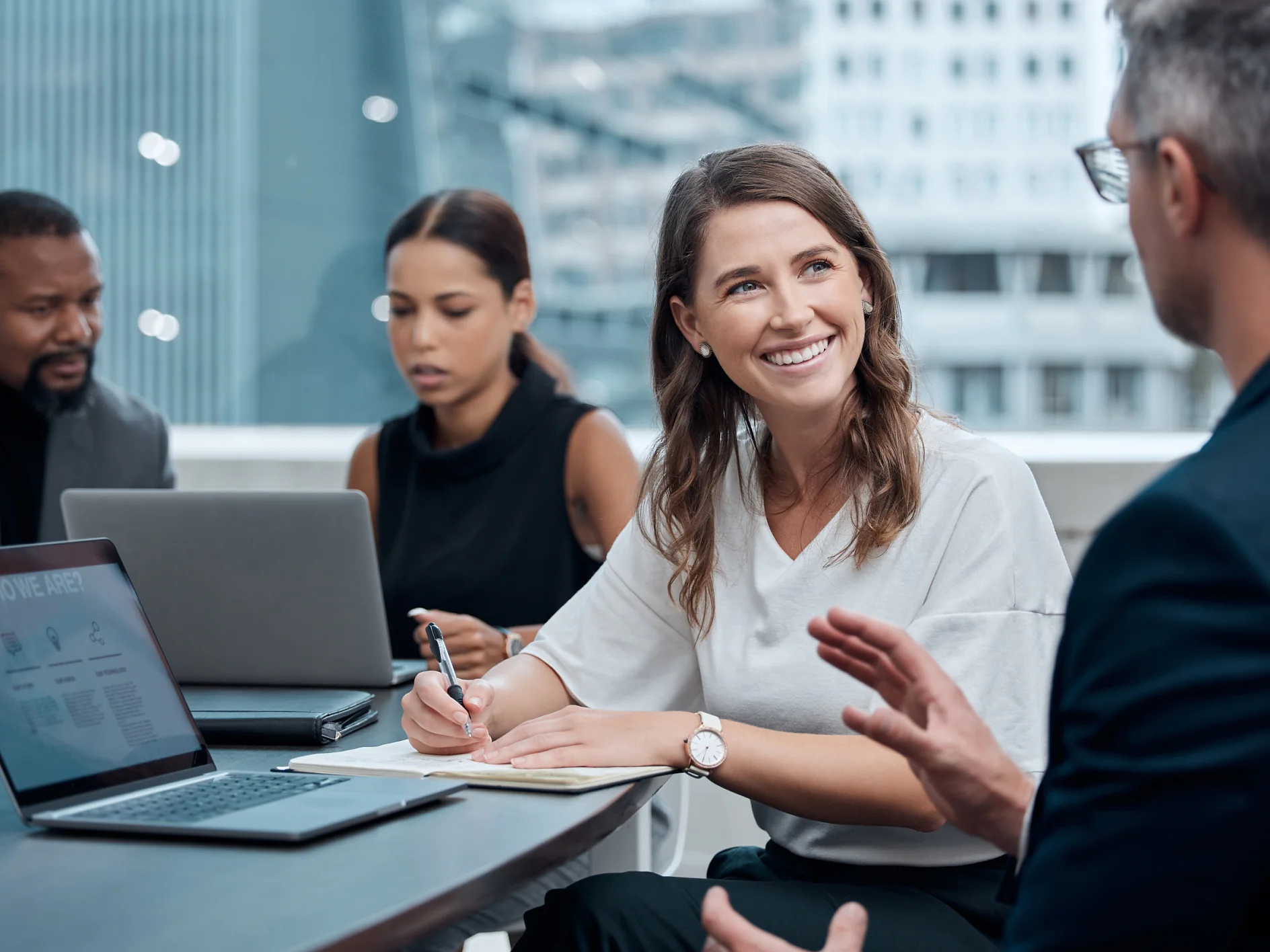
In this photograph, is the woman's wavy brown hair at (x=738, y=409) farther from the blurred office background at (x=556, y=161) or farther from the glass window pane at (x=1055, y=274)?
the glass window pane at (x=1055, y=274)

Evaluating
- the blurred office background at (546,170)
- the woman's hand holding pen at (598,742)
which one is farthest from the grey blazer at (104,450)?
the woman's hand holding pen at (598,742)

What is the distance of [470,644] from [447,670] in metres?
0.48

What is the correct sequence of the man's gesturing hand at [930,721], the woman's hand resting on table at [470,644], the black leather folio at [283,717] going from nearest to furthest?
the man's gesturing hand at [930,721]
the black leather folio at [283,717]
the woman's hand resting on table at [470,644]

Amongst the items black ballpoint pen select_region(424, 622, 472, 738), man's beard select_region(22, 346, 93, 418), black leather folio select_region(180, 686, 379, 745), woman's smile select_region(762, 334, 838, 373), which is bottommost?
black leather folio select_region(180, 686, 379, 745)

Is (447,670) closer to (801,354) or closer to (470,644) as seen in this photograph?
(470,644)

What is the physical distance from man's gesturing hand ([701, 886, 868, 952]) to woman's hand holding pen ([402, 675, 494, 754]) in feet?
1.51

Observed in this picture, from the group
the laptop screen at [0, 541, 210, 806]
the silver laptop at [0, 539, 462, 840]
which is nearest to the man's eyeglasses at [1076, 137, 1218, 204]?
the silver laptop at [0, 539, 462, 840]

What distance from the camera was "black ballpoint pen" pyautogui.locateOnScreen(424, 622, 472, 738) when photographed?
1388 mm

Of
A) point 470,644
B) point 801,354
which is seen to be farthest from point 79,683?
point 801,354

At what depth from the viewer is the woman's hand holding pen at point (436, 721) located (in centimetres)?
137

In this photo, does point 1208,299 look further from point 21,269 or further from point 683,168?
point 21,269

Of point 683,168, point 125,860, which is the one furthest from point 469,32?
point 125,860

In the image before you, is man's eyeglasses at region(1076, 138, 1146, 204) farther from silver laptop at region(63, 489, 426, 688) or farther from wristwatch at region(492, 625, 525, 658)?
wristwatch at region(492, 625, 525, 658)

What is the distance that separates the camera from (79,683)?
1.21 meters
